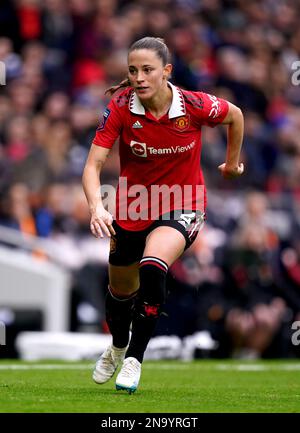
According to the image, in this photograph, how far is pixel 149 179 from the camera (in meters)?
7.52

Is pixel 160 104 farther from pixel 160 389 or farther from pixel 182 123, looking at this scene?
pixel 160 389

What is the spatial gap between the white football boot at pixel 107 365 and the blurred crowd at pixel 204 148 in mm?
3812

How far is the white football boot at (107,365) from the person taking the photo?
7.79 m

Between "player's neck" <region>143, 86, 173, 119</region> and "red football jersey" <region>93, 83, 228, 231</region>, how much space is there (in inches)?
1.2

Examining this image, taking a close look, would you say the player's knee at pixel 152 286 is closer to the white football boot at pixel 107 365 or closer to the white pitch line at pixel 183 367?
the white football boot at pixel 107 365

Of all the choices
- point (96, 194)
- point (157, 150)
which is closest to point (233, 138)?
point (157, 150)

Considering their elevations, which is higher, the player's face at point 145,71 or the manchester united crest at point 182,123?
the player's face at point 145,71

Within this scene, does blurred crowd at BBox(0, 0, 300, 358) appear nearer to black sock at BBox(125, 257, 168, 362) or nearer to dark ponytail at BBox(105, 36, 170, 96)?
black sock at BBox(125, 257, 168, 362)

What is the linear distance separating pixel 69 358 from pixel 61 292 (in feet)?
2.90

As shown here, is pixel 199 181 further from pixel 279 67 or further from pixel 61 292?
pixel 279 67

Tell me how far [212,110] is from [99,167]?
0.86 meters

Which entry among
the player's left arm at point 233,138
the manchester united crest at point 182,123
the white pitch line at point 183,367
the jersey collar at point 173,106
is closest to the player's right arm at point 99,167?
the jersey collar at point 173,106

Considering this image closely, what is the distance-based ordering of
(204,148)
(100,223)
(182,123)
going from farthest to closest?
1. (204,148)
2. (182,123)
3. (100,223)
